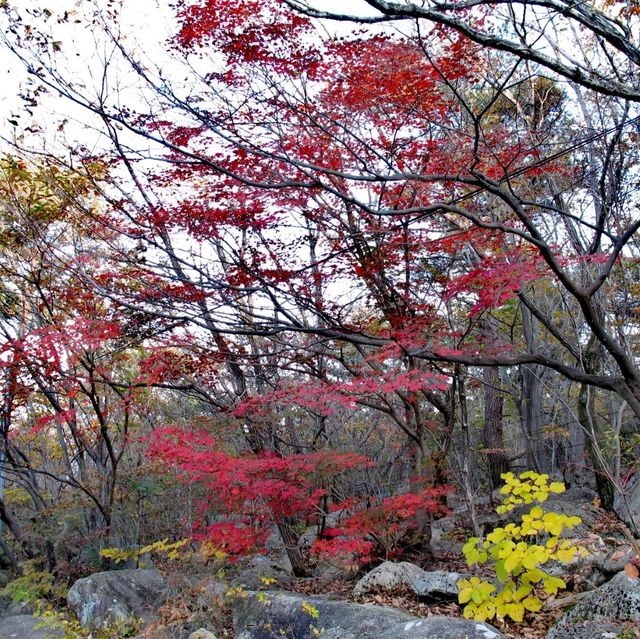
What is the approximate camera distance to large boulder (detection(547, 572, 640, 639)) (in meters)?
3.59

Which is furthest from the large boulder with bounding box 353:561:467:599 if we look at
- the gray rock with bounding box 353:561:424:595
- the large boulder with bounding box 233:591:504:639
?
the large boulder with bounding box 233:591:504:639

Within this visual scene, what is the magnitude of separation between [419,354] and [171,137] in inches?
161

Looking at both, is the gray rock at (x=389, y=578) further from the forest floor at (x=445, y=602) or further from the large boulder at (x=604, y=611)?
the large boulder at (x=604, y=611)

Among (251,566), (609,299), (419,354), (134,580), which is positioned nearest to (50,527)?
(134,580)

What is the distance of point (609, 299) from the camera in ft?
26.3

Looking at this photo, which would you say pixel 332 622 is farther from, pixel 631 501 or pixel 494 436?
pixel 494 436

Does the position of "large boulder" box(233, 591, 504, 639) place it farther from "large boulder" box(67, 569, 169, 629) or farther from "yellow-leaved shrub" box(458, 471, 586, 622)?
"yellow-leaved shrub" box(458, 471, 586, 622)

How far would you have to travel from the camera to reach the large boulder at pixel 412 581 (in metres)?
5.72

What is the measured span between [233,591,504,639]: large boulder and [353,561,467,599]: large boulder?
103cm

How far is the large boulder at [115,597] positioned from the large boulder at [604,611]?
15.1 ft

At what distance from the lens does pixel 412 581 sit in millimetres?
6168

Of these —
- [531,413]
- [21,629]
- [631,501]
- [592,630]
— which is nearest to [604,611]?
[592,630]

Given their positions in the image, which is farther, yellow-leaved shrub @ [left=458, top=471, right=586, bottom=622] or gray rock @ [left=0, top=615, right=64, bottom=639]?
gray rock @ [left=0, top=615, right=64, bottom=639]

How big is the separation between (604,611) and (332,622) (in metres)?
2.20
